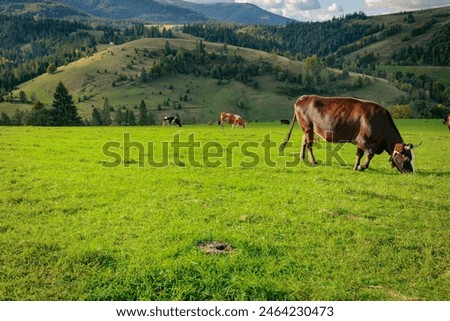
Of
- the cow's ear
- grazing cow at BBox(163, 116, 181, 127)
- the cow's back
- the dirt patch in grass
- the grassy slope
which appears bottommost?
the dirt patch in grass

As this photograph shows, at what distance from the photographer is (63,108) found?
84.5 metres

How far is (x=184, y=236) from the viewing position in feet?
27.6

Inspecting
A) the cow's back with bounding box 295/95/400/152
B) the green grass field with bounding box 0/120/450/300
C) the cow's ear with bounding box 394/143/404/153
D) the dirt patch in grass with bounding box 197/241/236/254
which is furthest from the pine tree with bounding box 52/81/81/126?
the dirt patch in grass with bounding box 197/241/236/254

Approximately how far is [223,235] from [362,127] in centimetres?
1037

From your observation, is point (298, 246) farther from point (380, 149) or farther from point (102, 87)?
point (102, 87)

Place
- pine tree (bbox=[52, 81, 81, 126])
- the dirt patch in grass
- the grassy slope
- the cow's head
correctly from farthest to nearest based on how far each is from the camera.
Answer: the grassy slope, pine tree (bbox=[52, 81, 81, 126]), the cow's head, the dirt patch in grass

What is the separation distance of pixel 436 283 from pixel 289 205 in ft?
15.7

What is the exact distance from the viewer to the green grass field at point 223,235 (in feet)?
21.2

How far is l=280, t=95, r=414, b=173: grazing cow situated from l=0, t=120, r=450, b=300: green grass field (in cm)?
112

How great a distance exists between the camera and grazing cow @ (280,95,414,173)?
630 inches

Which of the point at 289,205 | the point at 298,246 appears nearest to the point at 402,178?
the point at 289,205

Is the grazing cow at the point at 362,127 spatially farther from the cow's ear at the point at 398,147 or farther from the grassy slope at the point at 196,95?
the grassy slope at the point at 196,95

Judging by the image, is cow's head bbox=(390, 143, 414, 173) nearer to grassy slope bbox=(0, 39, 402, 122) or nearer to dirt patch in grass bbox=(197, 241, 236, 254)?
dirt patch in grass bbox=(197, 241, 236, 254)

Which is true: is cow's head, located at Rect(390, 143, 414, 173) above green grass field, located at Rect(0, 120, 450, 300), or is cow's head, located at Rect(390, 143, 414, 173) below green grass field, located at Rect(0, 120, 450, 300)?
above
